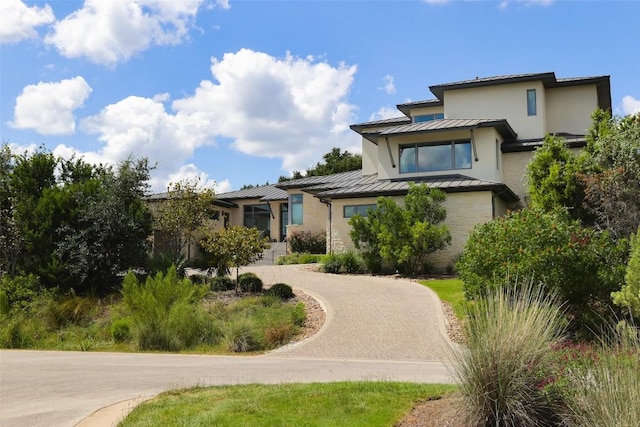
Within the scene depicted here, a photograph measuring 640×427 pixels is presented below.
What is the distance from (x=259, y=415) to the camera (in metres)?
6.26

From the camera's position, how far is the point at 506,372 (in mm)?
5223

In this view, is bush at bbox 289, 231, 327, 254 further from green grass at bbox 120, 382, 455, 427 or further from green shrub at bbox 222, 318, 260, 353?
green grass at bbox 120, 382, 455, 427

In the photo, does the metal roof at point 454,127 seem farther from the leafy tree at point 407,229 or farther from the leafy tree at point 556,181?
the leafy tree at point 556,181

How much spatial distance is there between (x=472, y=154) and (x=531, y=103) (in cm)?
508

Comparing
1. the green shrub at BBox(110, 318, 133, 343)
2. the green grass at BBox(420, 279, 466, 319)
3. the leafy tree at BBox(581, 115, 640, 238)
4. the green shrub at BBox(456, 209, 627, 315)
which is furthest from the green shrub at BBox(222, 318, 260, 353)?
the leafy tree at BBox(581, 115, 640, 238)

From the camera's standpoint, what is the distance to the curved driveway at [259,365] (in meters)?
8.08

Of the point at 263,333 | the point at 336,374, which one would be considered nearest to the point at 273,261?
the point at 263,333

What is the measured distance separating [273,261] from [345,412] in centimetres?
2593

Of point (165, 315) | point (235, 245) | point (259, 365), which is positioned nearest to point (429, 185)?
point (235, 245)

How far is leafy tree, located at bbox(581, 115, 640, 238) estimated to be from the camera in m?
16.2

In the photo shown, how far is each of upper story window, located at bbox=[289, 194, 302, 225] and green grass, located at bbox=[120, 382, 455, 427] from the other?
86.0 feet

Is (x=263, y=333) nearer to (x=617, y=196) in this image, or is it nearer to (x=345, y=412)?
(x=345, y=412)

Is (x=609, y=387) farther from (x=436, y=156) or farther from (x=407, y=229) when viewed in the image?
(x=436, y=156)

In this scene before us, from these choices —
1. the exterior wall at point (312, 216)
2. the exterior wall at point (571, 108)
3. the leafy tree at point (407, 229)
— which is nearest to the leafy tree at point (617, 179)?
the leafy tree at point (407, 229)
